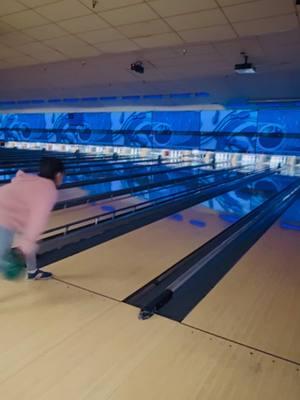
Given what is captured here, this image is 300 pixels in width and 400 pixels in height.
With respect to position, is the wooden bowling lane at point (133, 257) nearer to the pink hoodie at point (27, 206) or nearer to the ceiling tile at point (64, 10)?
the pink hoodie at point (27, 206)

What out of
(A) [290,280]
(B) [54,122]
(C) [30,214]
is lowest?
(A) [290,280]

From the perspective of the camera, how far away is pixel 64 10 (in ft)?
15.2

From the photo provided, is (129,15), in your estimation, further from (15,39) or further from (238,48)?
(238,48)

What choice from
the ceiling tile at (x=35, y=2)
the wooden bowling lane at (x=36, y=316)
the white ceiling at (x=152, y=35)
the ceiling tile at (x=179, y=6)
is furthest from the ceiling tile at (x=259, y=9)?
the wooden bowling lane at (x=36, y=316)

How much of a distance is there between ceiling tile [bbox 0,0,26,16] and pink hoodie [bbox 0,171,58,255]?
144 inches

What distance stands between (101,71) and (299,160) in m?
9.03

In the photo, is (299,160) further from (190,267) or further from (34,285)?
(34,285)

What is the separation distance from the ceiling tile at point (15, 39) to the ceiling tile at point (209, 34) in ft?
9.04

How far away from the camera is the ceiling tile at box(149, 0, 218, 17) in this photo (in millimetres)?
4191

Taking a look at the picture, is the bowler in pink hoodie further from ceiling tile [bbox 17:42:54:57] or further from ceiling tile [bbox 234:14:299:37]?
ceiling tile [bbox 17:42:54:57]

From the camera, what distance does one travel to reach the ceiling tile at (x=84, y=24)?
4887 millimetres

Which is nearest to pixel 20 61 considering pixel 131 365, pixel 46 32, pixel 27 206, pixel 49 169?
pixel 46 32

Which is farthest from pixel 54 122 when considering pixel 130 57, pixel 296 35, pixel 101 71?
pixel 296 35

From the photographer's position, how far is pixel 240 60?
23.4ft
